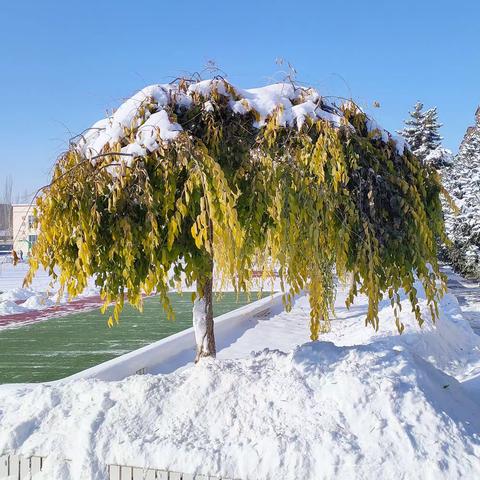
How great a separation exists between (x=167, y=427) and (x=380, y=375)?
70.3 inches

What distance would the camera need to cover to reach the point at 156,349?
9.53 metres

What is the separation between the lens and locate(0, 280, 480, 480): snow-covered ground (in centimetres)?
381

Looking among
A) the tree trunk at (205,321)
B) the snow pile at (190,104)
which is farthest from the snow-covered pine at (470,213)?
the snow pile at (190,104)

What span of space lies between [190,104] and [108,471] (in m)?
3.19

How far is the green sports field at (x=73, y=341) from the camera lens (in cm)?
901

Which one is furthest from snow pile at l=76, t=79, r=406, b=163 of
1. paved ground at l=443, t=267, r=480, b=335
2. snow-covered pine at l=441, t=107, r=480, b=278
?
snow-covered pine at l=441, t=107, r=480, b=278

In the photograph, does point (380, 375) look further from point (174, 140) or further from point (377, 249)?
point (174, 140)

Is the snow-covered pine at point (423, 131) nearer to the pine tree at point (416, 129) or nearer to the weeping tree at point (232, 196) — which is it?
the pine tree at point (416, 129)

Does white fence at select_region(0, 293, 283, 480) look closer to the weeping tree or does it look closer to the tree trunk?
the weeping tree

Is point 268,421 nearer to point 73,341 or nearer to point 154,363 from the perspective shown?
point 154,363

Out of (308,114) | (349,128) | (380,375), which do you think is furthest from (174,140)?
(380,375)

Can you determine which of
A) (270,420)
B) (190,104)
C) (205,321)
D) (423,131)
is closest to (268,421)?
(270,420)

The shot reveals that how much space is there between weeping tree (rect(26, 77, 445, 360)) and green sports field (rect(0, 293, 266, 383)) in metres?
2.31

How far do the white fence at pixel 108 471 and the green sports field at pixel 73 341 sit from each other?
10.9ft
